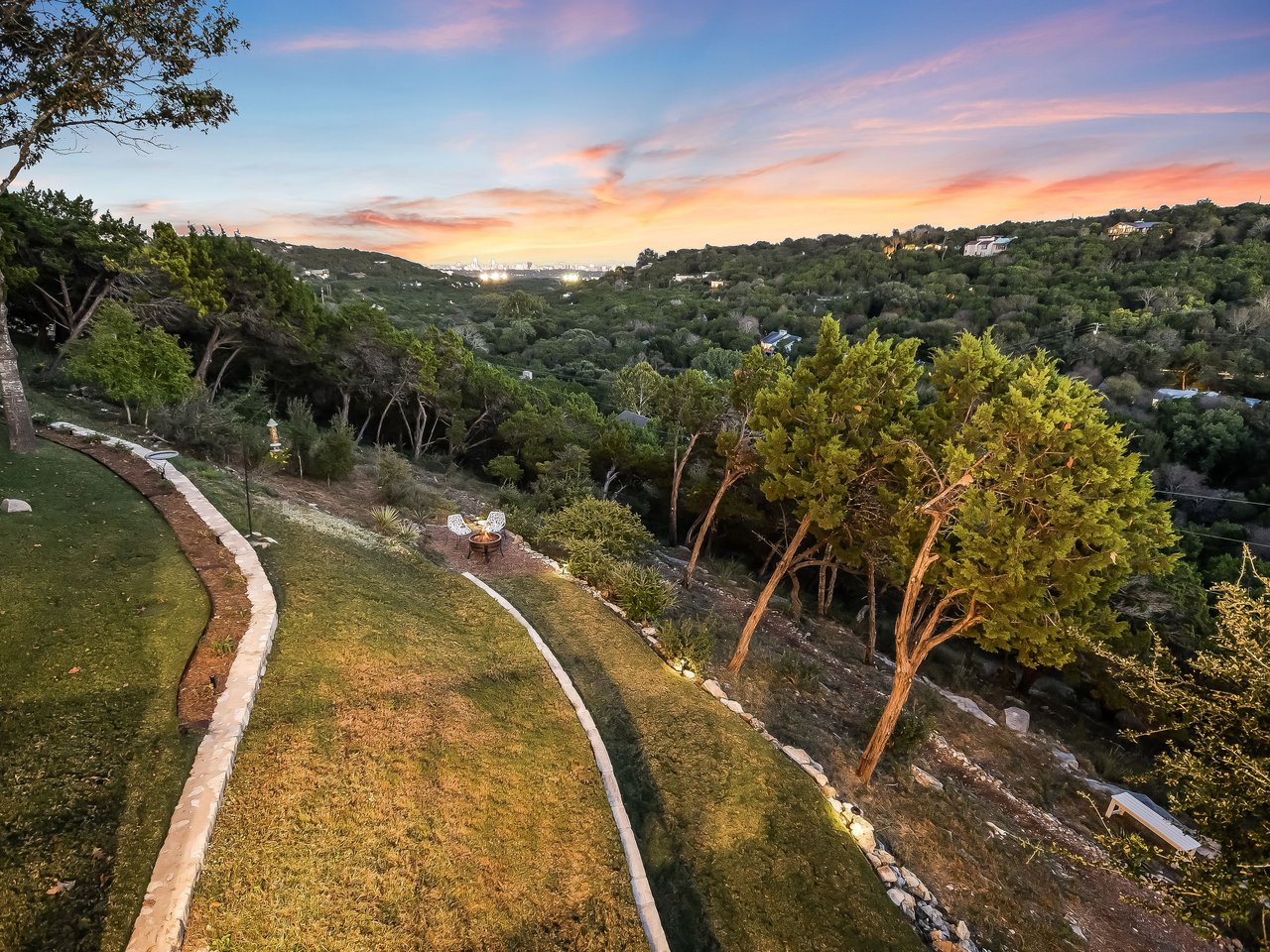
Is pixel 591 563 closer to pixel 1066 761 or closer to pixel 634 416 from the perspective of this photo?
pixel 1066 761

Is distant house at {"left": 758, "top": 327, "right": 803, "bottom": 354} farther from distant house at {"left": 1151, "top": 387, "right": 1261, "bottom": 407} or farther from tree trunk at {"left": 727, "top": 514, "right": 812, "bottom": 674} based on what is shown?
tree trunk at {"left": 727, "top": 514, "right": 812, "bottom": 674}

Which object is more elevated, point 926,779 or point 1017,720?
point 926,779

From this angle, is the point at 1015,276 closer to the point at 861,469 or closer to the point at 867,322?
the point at 867,322

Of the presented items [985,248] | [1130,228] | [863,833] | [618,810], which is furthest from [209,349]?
[1130,228]

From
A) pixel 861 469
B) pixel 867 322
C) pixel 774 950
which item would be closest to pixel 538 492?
pixel 861 469

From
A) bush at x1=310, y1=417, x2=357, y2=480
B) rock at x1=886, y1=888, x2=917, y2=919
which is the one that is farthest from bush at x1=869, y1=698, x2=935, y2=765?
bush at x1=310, y1=417, x2=357, y2=480
